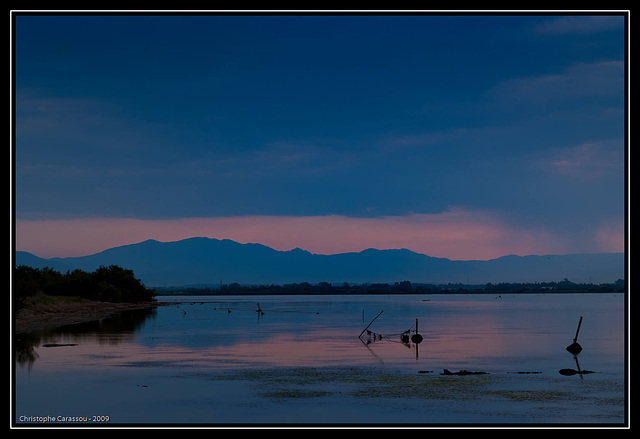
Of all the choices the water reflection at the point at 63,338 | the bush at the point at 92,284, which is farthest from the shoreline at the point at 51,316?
the bush at the point at 92,284

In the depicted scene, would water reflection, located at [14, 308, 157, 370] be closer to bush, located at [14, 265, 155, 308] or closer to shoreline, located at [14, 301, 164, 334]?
shoreline, located at [14, 301, 164, 334]

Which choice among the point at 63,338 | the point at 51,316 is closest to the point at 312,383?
the point at 63,338

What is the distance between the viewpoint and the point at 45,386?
37.3 m

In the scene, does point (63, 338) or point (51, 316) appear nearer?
point (63, 338)

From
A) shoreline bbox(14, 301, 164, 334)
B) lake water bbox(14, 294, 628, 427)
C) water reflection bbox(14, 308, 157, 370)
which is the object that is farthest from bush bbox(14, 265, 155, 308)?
lake water bbox(14, 294, 628, 427)

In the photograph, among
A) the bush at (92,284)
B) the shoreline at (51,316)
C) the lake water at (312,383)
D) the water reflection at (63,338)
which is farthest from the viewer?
the bush at (92,284)

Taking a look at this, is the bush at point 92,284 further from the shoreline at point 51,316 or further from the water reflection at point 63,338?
the water reflection at point 63,338

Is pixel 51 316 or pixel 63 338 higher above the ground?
pixel 63 338

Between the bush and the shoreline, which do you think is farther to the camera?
the bush

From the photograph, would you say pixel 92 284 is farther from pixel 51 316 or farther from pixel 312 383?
pixel 312 383

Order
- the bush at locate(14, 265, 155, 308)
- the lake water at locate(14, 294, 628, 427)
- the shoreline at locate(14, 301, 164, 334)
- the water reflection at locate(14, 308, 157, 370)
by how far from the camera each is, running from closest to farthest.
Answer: the lake water at locate(14, 294, 628, 427), the water reflection at locate(14, 308, 157, 370), the shoreline at locate(14, 301, 164, 334), the bush at locate(14, 265, 155, 308)
